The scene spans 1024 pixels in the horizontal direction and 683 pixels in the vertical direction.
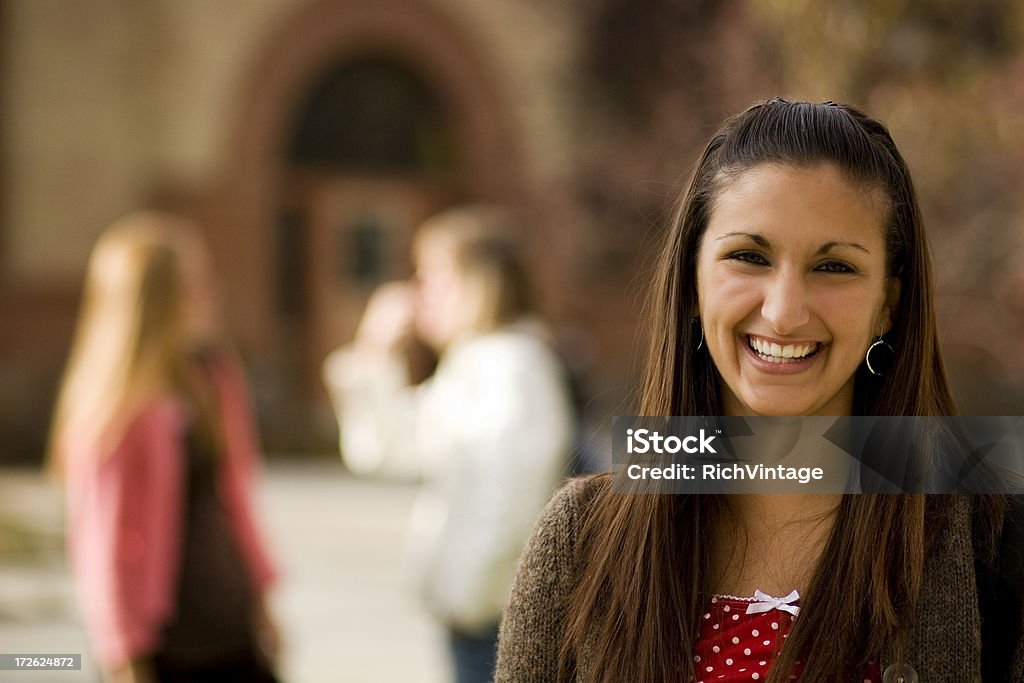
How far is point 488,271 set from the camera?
171 inches

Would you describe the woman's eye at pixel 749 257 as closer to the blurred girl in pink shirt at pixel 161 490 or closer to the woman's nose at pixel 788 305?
the woman's nose at pixel 788 305

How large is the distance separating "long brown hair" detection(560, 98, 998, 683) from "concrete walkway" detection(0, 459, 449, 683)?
1.37 meters

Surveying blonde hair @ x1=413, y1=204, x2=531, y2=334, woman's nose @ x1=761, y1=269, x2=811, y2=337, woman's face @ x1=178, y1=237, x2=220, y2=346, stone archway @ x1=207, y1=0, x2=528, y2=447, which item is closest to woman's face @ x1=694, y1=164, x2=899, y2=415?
woman's nose @ x1=761, y1=269, x2=811, y2=337

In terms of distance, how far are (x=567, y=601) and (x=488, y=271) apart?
2.40 m

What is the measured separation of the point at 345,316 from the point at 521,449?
11.3 meters

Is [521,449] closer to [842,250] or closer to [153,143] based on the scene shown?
[842,250]

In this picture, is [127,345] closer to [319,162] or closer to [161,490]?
[161,490]

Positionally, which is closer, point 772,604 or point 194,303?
point 772,604

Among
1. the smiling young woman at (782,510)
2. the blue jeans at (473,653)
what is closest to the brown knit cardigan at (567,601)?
the smiling young woman at (782,510)

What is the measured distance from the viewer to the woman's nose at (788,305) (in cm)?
182

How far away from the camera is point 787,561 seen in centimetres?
195

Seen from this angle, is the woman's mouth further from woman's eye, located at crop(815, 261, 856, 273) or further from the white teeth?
woman's eye, located at crop(815, 261, 856, 273)

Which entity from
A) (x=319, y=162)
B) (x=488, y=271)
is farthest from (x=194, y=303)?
(x=319, y=162)

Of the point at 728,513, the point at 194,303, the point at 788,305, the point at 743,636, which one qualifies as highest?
the point at 194,303
